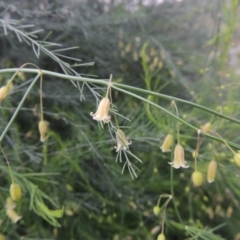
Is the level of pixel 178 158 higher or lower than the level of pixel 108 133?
higher

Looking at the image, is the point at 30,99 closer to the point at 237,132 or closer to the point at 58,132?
the point at 58,132

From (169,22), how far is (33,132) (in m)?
0.36

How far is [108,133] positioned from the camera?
0.69 m

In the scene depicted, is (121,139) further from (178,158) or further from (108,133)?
(108,133)

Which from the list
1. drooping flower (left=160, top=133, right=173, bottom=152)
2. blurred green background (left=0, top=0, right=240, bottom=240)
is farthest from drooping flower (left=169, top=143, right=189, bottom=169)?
blurred green background (left=0, top=0, right=240, bottom=240)

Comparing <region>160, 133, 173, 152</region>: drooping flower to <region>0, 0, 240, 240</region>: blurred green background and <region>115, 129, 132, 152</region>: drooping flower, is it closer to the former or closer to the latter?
<region>115, 129, 132, 152</region>: drooping flower

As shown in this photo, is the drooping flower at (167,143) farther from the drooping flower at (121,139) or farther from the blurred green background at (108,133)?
the blurred green background at (108,133)

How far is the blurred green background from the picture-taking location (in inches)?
27.4

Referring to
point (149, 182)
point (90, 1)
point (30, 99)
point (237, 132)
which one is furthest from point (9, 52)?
point (237, 132)

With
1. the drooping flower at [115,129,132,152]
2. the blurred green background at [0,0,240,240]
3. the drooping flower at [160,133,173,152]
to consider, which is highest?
the drooping flower at [115,129,132,152]

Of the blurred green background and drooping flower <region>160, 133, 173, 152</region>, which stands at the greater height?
drooping flower <region>160, 133, 173, 152</region>

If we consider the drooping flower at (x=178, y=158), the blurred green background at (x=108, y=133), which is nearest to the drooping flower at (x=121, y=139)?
the drooping flower at (x=178, y=158)

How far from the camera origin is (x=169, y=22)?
915mm

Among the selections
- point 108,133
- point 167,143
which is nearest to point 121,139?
point 167,143
